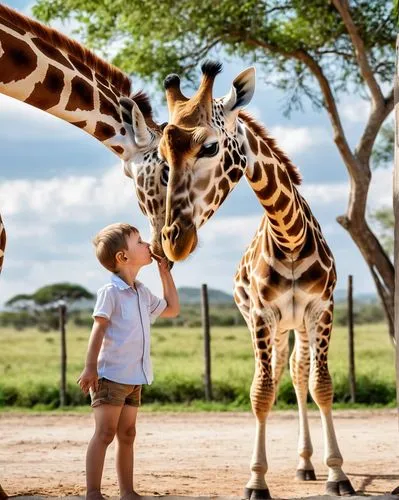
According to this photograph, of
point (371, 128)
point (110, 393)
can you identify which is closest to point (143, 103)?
point (110, 393)

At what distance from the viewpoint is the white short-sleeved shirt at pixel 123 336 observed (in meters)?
4.95

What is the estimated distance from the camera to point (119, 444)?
16.6ft

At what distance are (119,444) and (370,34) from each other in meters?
10.7

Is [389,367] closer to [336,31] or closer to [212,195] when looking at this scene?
[336,31]

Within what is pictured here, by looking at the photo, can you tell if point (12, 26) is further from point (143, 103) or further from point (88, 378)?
point (88, 378)

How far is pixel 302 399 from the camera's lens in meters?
7.25

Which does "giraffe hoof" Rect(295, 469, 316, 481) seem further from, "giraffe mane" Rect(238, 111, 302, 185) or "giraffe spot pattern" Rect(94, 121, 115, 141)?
"giraffe spot pattern" Rect(94, 121, 115, 141)

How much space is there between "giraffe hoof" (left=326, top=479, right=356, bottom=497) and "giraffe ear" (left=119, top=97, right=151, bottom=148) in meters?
2.59

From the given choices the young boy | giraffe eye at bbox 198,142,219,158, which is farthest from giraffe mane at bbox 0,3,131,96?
the young boy

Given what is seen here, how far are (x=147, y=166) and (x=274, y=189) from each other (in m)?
0.89

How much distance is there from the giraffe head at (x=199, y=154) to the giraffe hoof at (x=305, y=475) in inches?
106

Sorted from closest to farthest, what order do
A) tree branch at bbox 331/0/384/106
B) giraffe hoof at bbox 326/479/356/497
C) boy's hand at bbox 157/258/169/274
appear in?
boy's hand at bbox 157/258/169/274, giraffe hoof at bbox 326/479/356/497, tree branch at bbox 331/0/384/106

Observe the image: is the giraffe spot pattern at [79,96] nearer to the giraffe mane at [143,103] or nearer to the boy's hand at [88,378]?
the giraffe mane at [143,103]

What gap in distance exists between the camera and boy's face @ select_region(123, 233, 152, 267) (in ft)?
16.5
